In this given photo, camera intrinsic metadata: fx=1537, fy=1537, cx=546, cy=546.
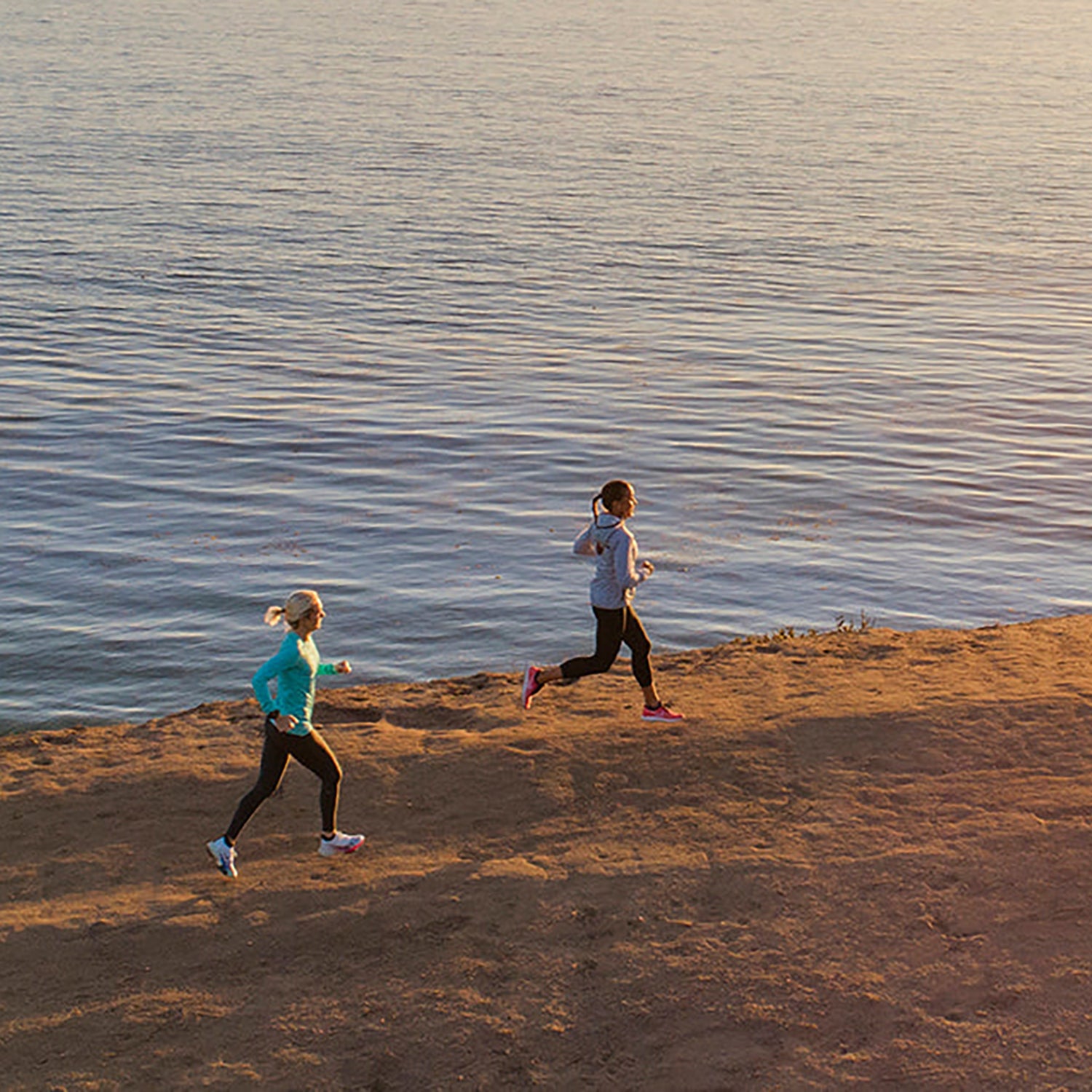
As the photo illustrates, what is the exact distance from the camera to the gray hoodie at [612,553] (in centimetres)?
1139

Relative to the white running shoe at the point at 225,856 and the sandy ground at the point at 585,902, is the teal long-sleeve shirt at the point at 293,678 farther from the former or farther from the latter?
the sandy ground at the point at 585,902

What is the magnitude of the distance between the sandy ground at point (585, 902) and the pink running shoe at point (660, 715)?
0.10 metres

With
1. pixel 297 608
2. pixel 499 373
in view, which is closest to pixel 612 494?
pixel 297 608

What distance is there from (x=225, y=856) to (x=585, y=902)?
239 centimetres

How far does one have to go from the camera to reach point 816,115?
242 ft

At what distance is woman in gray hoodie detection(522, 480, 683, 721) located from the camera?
1140 centimetres

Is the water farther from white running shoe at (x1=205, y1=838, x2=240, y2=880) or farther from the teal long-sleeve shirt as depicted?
the teal long-sleeve shirt

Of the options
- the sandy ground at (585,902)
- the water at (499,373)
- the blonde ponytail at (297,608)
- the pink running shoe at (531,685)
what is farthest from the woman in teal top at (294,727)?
the water at (499,373)

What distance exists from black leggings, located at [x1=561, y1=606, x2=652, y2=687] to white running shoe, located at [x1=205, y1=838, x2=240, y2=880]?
3234 millimetres

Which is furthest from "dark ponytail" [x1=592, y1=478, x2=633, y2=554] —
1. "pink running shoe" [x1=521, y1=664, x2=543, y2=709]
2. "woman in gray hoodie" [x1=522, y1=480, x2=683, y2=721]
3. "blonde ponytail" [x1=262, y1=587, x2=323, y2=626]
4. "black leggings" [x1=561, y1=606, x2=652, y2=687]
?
"blonde ponytail" [x1=262, y1=587, x2=323, y2=626]

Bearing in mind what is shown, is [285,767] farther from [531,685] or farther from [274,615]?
[531,685]

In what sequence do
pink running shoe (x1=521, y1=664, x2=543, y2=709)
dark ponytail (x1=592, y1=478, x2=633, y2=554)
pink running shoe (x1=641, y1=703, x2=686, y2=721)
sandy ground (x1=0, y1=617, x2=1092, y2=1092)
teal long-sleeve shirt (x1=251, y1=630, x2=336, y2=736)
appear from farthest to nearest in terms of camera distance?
pink running shoe (x1=521, y1=664, x2=543, y2=709) < pink running shoe (x1=641, y1=703, x2=686, y2=721) < dark ponytail (x1=592, y1=478, x2=633, y2=554) < teal long-sleeve shirt (x1=251, y1=630, x2=336, y2=736) < sandy ground (x1=0, y1=617, x2=1092, y2=1092)

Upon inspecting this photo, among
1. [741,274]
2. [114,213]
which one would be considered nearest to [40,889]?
[741,274]

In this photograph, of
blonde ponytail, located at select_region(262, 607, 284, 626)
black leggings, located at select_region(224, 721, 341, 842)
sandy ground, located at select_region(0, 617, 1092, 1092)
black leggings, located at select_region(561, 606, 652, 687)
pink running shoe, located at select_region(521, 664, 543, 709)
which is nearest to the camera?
sandy ground, located at select_region(0, 617, 1092, 1092)
